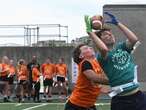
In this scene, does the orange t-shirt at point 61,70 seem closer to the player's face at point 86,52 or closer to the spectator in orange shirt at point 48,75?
the spectator in orange shirt at point 48,75

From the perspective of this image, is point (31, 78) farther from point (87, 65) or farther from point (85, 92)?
point (87, 65)

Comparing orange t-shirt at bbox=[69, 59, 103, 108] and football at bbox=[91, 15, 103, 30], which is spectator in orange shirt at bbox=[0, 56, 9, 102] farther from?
football at bbox=[91, 15, 103, 30]

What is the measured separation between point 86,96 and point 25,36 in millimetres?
25932

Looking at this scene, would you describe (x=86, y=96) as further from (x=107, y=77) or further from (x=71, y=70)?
(x=71, y=70)

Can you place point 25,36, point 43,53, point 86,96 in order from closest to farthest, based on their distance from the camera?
1. point 86,96
2. point 43,53
3. point 25,36

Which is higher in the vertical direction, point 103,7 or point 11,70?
point 103,7

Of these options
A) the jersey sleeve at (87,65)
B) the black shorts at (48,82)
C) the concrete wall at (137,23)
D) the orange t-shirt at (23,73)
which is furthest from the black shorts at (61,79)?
the jersey sleeve at (87,65)

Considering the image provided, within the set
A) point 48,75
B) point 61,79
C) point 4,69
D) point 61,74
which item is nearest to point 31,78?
point 48,75

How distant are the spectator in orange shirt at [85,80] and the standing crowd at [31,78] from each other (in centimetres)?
1560

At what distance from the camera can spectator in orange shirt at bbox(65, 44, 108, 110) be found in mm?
8461

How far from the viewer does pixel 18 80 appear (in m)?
25.4

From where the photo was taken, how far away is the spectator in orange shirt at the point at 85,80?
846 cm

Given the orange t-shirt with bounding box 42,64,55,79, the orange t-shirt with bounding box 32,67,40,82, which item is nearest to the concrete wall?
the orange t-shirt with bounding box 42,64,55,79

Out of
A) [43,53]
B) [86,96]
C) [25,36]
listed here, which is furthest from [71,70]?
[86,96]
